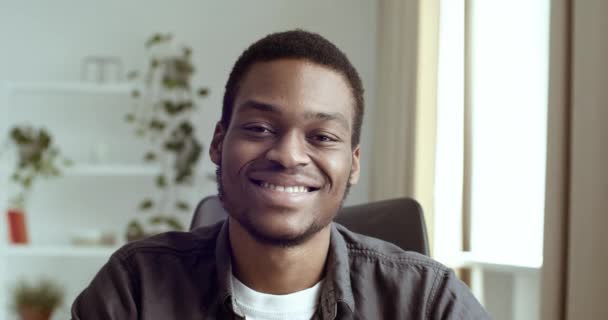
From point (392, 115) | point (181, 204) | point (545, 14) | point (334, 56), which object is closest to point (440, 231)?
point (392, 115)

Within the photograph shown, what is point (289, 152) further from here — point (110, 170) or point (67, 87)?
point (67, 87)

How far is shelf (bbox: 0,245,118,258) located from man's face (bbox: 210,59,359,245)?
103 inches

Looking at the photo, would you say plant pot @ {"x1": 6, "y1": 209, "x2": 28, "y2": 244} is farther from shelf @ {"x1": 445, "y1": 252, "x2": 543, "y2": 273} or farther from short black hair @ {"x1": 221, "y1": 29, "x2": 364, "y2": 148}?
short black hair @ {"x1": 221, "y1": 29, "x2": 364, "y2": 148}

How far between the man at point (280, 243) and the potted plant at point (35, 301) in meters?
2.62

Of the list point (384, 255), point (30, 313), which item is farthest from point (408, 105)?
point (30, 313)

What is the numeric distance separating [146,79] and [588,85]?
106 inches

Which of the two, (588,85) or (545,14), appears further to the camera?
(545,14)

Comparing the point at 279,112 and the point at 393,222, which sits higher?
the point at 279,112

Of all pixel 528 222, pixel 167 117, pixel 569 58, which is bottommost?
pixel 528 222

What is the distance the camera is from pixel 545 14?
2.54 meters

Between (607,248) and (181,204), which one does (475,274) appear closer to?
(607,248)

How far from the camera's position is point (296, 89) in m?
1.14

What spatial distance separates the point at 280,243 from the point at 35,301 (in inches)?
110

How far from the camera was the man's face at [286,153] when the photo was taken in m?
1.11
